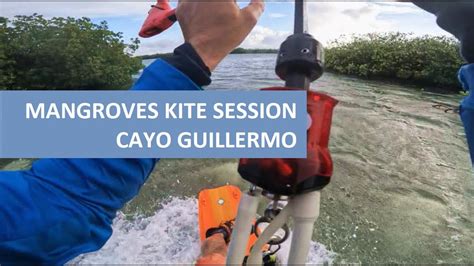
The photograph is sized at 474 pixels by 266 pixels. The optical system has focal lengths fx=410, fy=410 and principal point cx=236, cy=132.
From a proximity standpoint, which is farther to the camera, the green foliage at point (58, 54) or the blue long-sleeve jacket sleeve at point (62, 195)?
the green foliage at point (58, 54)

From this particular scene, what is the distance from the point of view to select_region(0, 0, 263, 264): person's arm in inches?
15.4

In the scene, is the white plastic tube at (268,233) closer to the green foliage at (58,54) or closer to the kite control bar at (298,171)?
the kite control bar at (298,171)

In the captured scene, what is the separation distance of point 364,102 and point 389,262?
1786 millimetres

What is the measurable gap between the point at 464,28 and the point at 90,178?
44cm

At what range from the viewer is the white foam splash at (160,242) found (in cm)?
169

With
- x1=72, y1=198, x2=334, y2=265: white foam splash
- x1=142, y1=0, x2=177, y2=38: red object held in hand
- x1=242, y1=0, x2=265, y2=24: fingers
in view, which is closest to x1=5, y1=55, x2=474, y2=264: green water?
x1=72, y1=198, x2=334, y2=265: white foam splash

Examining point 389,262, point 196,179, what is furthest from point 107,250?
point 389,262

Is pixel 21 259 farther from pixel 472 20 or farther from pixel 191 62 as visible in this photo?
pixel 472 20

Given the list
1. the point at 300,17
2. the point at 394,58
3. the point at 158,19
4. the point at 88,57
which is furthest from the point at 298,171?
the point at 394,58

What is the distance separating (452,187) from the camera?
7.14 ft

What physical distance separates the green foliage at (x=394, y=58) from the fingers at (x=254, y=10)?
2765 mm

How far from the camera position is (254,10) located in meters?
0.40

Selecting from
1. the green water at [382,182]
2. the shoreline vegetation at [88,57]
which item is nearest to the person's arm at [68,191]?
the green water at [382,182]

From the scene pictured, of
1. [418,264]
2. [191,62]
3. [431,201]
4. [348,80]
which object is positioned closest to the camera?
[191,62]
